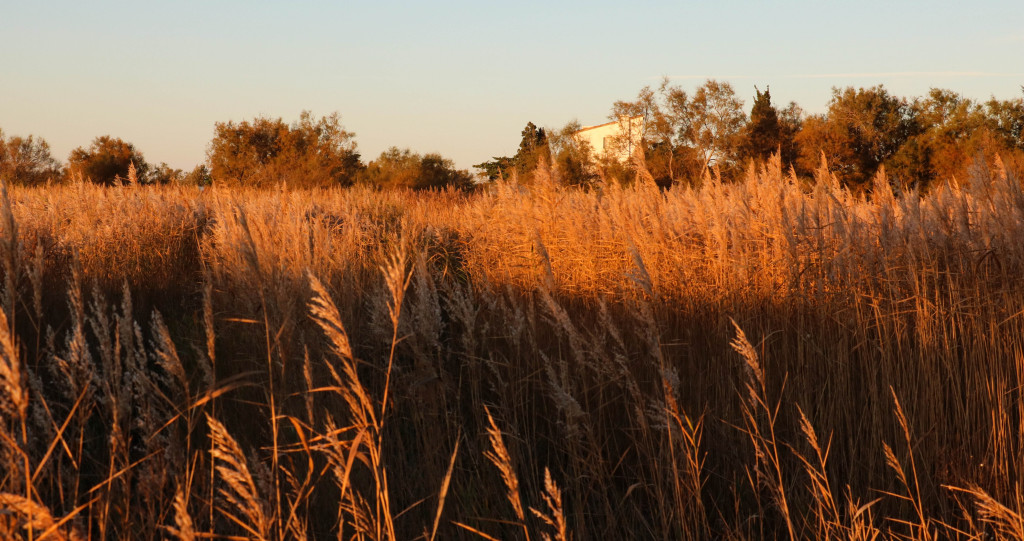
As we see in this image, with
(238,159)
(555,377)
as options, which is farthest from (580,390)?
(238,159)

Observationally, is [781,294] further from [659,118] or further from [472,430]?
[659,118]

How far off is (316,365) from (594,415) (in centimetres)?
128

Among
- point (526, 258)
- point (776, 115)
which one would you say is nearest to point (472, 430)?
point (526, 258)

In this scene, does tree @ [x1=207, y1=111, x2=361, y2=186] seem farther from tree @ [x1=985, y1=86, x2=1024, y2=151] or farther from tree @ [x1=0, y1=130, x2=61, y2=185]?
tree @ [x1=985, y1=86, x2=1024, y2=151]

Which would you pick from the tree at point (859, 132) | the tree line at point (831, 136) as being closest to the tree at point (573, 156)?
the tree line at point (831, 136)

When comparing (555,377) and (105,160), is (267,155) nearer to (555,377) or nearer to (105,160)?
(105,160)

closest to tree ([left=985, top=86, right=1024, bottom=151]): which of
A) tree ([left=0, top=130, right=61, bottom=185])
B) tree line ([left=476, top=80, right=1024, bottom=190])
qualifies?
tree line ([left=476, top=80, right=1024, bottom=190])

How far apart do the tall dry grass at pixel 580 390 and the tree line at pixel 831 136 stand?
88.6 feet

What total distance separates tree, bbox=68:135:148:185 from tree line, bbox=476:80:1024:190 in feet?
50.5

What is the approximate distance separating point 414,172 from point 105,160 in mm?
14636

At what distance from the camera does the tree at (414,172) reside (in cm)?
3741

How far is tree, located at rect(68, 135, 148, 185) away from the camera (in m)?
26.6

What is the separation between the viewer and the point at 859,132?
1437 inches

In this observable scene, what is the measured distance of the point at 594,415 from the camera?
112 inches
